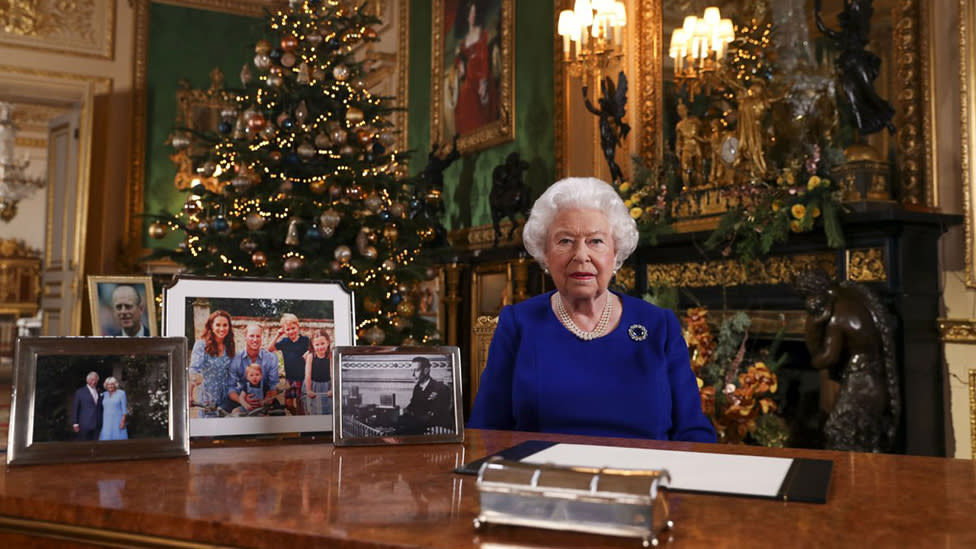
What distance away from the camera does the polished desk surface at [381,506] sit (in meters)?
0.88

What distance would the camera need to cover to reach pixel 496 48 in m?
7.89

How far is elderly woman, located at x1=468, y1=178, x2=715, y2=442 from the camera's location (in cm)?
191

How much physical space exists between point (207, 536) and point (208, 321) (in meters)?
0.67

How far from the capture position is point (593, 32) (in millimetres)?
5180

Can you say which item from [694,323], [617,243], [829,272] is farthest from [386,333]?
[617,243]

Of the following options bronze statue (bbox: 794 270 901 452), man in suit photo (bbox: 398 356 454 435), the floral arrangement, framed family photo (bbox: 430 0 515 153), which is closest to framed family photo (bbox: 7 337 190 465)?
man in suit photo (bbox: 398 356 454 435)

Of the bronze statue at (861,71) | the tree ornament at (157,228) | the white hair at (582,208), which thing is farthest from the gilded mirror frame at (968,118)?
the tree ornament at (157,228)

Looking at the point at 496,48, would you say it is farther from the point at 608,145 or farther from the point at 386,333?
the point at 386,333

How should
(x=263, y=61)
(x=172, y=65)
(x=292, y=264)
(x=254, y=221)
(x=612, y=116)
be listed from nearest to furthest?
(x=292, y=264) → (x=254, y=221) → (x=263, y=61) → (x=612, y=116) → (x=172, y=65)

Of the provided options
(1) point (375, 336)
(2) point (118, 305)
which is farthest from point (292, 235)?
(2) point (118, 305)

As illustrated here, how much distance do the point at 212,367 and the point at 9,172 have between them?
1370 cm

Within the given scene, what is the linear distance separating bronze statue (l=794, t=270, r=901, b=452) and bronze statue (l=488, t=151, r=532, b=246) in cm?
337

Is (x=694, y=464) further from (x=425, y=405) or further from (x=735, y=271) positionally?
(x=735, y=271)

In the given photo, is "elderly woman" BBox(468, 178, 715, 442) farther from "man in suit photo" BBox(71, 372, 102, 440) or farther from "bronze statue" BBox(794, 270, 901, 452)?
"bronze statue" BBox(794, 270, 901, 452)
